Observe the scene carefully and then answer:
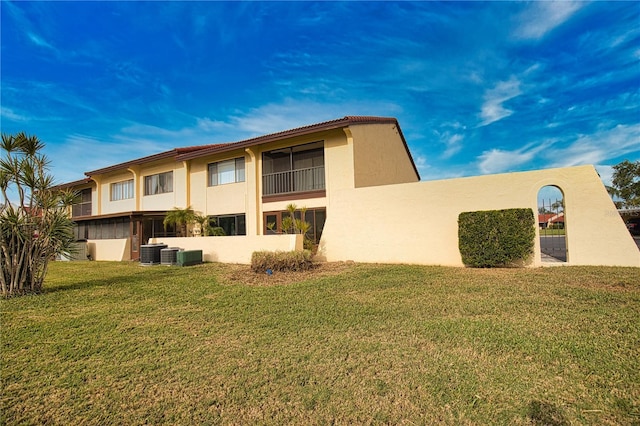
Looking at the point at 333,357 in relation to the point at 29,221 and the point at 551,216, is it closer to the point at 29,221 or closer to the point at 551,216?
the point at 29,221

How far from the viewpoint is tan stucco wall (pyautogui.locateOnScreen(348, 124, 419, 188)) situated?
49.7 feet

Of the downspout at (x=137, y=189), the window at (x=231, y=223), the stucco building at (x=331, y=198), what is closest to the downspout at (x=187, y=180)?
the stucco building at (x=331, y=198)

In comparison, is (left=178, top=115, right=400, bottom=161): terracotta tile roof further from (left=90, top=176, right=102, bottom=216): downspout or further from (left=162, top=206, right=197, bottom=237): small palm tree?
(left=90, top=176, right=102, bottom=216): downspout

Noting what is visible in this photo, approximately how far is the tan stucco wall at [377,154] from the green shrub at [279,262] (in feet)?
17.7

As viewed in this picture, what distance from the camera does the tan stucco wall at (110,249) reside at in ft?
63.0

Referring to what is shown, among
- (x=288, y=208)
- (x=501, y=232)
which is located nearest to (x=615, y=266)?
(x=501, y=232)

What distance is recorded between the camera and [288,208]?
15.3 m

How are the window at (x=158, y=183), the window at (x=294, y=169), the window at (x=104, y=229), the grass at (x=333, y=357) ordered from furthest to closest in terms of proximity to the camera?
1. the window at (x=158, y=183)
2. the window at (x=104, y=229)
3. the window at (x=294, y=169)
4. the grass at (x=333, y=357)

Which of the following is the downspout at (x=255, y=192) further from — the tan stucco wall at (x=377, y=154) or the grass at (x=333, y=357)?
the grass at (x=333, y=357)

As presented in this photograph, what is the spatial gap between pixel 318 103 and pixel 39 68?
41.6 ft

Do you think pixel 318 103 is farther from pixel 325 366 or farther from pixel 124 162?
pixel 325 366

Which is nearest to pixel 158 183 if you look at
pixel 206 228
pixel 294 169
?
pixel 206 228

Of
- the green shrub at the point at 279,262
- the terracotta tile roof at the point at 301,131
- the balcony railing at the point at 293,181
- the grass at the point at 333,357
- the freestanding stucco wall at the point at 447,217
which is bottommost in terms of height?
the grass at the point at 333,357

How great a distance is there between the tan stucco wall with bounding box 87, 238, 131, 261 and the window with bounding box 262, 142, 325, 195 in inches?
376
